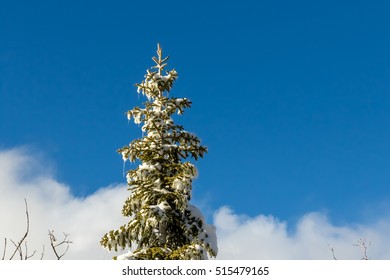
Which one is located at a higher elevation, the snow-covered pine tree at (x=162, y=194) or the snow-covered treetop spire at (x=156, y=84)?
the snow-covered treetop spire at (x=156, y=84)

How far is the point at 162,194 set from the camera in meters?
13.8

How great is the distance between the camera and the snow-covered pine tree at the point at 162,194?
1305 centimetres

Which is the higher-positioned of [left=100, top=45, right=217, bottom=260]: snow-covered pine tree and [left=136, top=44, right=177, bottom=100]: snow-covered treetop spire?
[left=136, top=44, right=177, bottom=100]: snow-covered treetop spire

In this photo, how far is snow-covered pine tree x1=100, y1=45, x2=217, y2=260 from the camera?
514 inches

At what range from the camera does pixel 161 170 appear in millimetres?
14305

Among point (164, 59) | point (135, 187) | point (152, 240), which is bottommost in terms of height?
Result: point (152, 240)
